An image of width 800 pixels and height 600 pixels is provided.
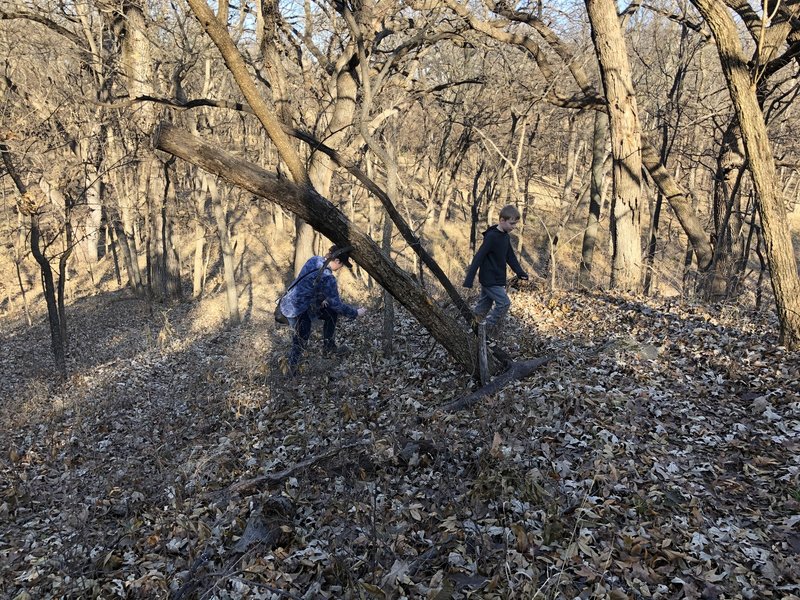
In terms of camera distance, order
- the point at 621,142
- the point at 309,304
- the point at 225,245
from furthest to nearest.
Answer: the point at 225,245 < the point at 621,142 < the point at 309,304

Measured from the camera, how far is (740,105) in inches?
220

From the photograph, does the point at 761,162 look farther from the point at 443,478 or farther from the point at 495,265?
the point at 443,478

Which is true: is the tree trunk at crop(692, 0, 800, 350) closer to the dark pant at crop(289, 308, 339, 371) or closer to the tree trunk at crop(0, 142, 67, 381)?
the dark pant at crop(289, 308, 339, 371)

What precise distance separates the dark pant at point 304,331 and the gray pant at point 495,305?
2.18 m

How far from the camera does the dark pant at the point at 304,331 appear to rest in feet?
25.4

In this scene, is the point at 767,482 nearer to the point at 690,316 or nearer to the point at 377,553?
the point at 377,553

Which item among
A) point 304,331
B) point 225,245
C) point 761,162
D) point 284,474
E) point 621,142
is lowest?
point 284,474

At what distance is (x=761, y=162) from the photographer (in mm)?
5594

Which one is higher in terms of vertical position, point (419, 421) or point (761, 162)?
point (761, 162)

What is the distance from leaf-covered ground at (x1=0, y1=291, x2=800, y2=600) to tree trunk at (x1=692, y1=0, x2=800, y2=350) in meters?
0.68

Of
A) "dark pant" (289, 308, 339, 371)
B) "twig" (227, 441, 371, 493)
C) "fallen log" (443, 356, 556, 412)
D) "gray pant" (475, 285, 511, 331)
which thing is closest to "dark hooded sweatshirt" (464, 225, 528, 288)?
"gray pant" (475, 285, 511, 331)

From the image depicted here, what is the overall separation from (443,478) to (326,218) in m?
2.76

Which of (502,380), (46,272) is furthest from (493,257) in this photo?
(46,272)

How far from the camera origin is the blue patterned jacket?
7.41 meters
